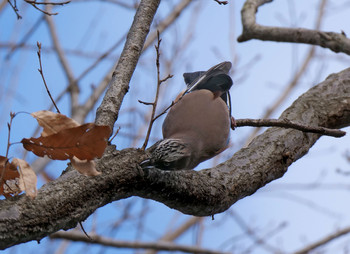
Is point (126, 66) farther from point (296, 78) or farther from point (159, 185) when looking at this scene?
point (296, 78)

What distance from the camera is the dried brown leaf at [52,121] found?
1.46 metres

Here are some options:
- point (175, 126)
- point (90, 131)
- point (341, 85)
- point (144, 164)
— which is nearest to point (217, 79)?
point (175, 126)

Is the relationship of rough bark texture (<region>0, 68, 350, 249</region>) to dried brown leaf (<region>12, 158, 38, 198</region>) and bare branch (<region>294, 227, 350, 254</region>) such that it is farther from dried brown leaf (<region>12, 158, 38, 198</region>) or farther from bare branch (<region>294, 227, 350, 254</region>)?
bare branch (<region>294, 227, 350, 254</region>)

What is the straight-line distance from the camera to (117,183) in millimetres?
1516

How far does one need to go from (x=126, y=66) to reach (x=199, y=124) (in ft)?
1.98

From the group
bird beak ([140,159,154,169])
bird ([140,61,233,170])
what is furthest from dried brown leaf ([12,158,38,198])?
bird ([140,61,233,170])

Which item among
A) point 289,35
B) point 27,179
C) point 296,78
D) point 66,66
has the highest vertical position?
point 66,66

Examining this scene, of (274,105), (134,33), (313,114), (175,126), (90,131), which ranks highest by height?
(134,33)

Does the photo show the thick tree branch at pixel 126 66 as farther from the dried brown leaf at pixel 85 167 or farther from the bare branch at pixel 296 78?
the bare branch at pixel 296 78

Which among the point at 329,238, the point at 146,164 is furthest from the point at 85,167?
the point at 329,238

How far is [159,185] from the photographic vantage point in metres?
1.60

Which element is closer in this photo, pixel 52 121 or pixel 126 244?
pixel 52 121

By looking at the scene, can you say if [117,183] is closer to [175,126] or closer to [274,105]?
[175,126]

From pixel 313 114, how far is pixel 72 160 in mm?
1416
